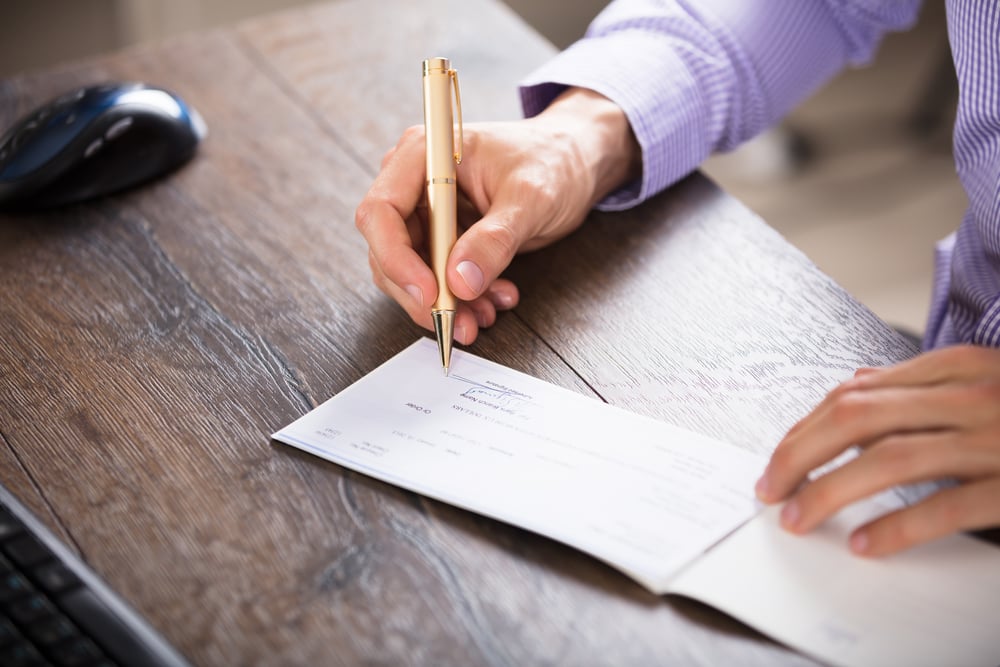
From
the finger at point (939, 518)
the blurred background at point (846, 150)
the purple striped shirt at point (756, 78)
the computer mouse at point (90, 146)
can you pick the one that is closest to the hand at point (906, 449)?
the finger at point (939, 518)

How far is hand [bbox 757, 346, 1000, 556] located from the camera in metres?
0.54

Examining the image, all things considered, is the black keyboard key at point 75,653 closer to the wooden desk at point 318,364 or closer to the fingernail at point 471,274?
the wooden desk at point 318,364

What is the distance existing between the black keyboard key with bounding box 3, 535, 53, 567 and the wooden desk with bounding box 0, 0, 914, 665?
0.10 feet

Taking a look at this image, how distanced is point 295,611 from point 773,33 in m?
0.74

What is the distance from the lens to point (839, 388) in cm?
60

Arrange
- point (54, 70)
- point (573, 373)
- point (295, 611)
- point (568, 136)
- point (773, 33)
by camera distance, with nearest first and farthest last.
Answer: point (295, 611) → point (573, 373) → point (568, 136) → point (773, 33) → point (54, 70)

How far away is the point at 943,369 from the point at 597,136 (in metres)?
0.39

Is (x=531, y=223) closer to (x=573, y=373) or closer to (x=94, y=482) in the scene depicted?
(x=573, y=373)

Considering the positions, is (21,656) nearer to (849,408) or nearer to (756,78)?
(849,408)

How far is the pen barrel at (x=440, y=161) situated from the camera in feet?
2.39

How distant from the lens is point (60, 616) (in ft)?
1.70

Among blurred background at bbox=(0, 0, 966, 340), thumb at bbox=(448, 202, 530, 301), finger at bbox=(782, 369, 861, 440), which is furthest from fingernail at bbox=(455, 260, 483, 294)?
blurred background at bbox=(0, 0, 966, 340)

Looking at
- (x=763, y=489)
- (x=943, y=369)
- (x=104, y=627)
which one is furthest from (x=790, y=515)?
(x=104, y=627)

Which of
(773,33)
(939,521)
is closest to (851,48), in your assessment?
(773,33)
